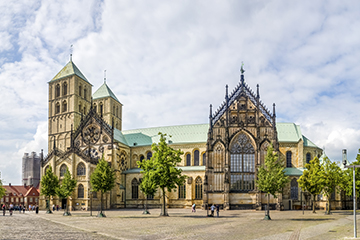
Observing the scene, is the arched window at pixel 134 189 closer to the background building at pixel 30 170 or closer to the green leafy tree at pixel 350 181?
the green leafy tree at pixel 350 181

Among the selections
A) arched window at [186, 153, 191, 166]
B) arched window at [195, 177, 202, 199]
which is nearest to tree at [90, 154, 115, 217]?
arched window at [195, 177, 202, 199]

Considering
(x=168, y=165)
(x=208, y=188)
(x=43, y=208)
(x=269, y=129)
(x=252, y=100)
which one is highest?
(x=252, y=100)

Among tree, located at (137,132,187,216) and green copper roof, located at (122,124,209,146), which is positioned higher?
green copper roof, located at (122,124,209,146)

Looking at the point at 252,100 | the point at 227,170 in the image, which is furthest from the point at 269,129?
the point at 227,170

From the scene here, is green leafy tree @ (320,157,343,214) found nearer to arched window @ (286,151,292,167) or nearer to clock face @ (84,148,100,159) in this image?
arched window @ (286,151,292,167)

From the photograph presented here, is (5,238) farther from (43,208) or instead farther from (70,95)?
(70,95)

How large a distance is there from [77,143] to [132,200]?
727 inches

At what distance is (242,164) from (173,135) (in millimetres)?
22009

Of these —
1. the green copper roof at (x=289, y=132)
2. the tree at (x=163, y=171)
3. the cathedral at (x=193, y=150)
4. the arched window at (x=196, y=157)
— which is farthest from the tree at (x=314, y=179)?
the arched window at (x=196, y=157)

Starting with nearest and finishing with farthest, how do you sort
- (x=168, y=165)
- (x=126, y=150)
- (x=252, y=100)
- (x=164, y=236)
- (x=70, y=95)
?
(x=164, y=236) → (x=168, y=165) → (x=252, y=100) → (x=126, y=150) → (x=70, y=95)

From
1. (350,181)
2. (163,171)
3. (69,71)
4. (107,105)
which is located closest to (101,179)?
(163,171)

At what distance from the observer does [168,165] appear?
5062cm

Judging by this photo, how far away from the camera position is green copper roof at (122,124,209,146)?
82.9 meters

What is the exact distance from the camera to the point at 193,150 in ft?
265
